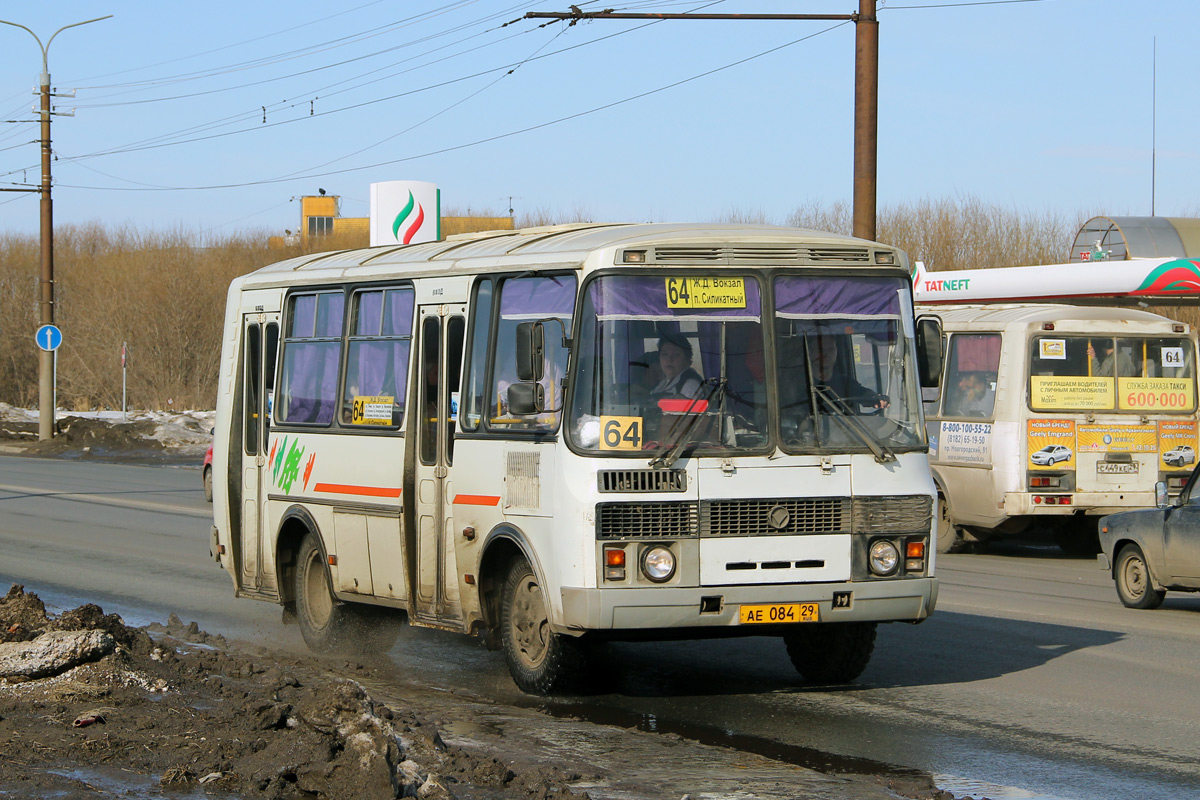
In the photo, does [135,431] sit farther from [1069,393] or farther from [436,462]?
[436,462]

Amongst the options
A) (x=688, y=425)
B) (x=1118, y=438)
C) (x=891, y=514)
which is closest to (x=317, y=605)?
(x=688, y=425)

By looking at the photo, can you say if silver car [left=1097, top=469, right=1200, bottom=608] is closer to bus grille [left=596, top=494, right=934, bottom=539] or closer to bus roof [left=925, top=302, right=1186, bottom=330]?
bus roof [left=925, top=302, right=1186, bottom=330]

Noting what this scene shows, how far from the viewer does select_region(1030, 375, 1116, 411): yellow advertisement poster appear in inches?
671

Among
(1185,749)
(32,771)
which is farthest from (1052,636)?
(32,771)

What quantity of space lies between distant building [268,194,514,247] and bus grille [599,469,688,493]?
55.0m

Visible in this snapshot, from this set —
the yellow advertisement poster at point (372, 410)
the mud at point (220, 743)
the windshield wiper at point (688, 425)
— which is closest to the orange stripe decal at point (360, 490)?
the yellow advertisement poster at point (372, 410)

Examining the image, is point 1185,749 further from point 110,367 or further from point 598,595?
point 110,367

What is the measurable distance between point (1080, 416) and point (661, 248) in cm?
1001

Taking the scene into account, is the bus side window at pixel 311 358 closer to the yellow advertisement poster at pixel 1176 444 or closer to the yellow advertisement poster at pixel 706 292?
the yellow advertisement poster at pixel 706 292

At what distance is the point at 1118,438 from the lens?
17.1 meters

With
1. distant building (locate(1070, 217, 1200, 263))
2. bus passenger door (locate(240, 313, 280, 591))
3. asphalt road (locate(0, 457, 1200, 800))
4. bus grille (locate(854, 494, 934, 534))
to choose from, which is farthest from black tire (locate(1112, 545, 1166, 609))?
distant building (locate(1070, 217, 1200, 263))

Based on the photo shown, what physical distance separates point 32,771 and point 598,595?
9.46 feet

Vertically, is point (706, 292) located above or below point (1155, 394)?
above

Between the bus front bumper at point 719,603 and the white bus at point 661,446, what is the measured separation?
0.01 m
